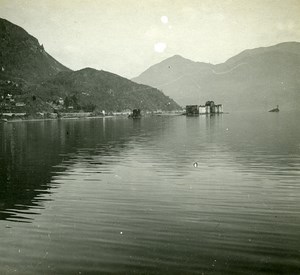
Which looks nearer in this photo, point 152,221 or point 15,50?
point 152,221

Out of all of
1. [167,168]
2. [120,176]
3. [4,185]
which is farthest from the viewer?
[167,168]

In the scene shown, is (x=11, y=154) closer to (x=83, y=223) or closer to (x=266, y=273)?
(x=83, y=223)

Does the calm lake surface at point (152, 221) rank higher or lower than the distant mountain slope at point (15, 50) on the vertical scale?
lower

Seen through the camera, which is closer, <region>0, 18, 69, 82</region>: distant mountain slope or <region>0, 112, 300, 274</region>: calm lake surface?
<region>0, 112, 300, 274</region>: calm lake surface

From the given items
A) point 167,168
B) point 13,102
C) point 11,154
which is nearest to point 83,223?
point 167,168

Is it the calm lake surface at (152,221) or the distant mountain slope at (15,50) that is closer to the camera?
the calm lake surface at (152,221)

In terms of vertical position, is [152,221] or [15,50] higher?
[15,50]

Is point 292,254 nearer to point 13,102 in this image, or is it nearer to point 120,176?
point 120,176

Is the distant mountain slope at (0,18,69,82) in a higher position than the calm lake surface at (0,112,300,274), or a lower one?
higher

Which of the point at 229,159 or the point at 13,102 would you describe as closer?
the point at 229,159

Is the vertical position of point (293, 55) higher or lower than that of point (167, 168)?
higher

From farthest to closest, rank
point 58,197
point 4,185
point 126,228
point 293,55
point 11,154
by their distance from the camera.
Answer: point 293,55 < point 11,154 < point 4,185 < point 58,197 < point 126,228
